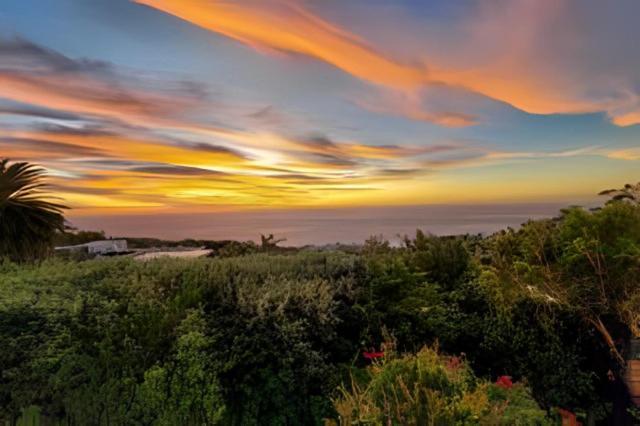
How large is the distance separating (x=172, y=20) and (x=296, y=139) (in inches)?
148

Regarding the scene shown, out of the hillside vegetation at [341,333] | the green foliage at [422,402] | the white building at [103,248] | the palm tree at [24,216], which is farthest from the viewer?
→ the white building at [103,248]

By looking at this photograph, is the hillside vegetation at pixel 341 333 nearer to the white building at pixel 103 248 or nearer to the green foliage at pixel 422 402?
the green foliage at pixel 422 402

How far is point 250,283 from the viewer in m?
5.81

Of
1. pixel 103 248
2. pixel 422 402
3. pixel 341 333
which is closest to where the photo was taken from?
pixel 422 402

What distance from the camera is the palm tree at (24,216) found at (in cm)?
1080

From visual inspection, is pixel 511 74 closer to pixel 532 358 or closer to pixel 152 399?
pixel 532 358

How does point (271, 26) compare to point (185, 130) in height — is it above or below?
above

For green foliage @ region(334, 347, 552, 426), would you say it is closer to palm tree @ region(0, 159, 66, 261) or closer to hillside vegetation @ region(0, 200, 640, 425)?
hillside vegetation @ region(0, 200, 640, 425)

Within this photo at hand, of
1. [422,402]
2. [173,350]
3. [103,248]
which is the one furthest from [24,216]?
[422,402]

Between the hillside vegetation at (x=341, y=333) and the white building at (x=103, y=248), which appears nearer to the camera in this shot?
the hillside vegetation at (x=341, y=333)

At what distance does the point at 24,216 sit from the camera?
10914mm

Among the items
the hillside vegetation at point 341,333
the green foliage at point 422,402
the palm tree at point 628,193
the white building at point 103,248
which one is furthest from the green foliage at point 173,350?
the white building at point 103,248

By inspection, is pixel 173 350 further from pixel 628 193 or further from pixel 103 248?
pixel 103 248

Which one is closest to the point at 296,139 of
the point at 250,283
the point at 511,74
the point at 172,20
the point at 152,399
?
the point at 172,20
